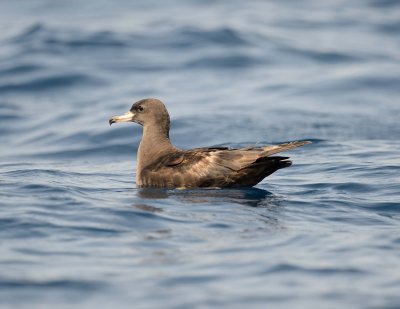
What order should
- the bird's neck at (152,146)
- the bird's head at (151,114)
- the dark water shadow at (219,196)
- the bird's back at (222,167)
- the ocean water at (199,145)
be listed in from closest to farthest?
1. the ocean water at (199,145)
2. the dark water shadow at (219,196)
3. the bird's back at (222,167)
4. the bird's neck at (152,146)
5. the bird's head at (151,114)

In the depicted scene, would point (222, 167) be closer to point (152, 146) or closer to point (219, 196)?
point (219, 196)

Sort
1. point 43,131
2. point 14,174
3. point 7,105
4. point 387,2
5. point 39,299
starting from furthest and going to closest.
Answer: point 387,2
point 7,105
point 43,131
point 14,174
point 39,299

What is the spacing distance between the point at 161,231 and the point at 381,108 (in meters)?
8.58

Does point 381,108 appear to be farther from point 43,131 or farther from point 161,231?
point 161,231

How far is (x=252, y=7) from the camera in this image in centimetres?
2458

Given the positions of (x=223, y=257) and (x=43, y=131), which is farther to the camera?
(x=43, y=131)

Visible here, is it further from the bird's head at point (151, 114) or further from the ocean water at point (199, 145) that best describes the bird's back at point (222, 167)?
the bird's head at point (151, 114)

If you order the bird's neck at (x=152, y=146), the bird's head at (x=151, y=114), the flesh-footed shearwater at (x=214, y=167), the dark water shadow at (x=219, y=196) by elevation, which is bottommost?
the dark water shadow at (x=219, y=196)

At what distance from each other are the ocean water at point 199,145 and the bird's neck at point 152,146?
35 cm

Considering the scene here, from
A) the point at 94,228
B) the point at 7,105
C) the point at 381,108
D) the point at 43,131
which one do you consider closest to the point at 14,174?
the point at 94,228

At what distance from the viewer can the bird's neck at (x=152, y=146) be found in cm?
1041

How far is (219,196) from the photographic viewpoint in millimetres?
9547

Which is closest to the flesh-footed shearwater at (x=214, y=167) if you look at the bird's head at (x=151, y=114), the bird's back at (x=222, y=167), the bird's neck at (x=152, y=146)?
the bird's back at (x=222, y=167)

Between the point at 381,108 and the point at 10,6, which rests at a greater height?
the point at 10,6
